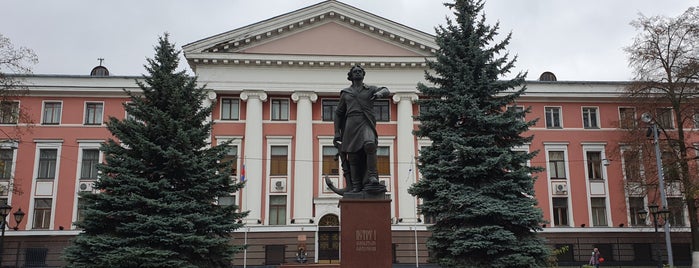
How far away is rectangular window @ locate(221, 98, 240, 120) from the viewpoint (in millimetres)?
33062

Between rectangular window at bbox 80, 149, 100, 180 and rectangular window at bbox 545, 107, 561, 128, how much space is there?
83.8 feet

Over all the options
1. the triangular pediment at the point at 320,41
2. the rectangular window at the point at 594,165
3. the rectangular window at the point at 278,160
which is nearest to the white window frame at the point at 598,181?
the rectangular window at the point at 594,165

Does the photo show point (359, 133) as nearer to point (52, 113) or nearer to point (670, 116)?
point (52, 113)

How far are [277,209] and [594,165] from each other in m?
18.3

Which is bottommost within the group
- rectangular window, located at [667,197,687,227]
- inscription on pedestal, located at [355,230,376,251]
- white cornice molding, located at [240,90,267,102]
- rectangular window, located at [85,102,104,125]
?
inscription on pedestal, located at [355,230,376,251]

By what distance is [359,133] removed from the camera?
34.4ft

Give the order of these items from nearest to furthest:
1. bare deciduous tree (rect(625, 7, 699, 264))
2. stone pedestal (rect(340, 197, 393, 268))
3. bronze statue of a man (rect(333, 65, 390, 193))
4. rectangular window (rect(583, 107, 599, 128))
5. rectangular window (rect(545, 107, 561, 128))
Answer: stone pedestal (rect(340, 197, 393, 268))
bronze statue of a man (rect(333, 65, 390, 193))
bare deciduous tree (rect(625, 7, 699, 264))
rectangular window (rect(545, 107, 561, 128))
rectangular window (rect(583, 107, 599, 128))

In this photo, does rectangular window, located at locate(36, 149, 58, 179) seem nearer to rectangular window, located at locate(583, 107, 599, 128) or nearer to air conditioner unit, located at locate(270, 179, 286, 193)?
air conditioner unit, located at locate(270, 179, 286, 193)

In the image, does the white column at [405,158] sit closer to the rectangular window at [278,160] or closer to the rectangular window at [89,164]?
the rectangular window at [278,160]

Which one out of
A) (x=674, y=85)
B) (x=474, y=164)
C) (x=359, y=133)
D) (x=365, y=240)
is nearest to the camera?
(x=365, y=240)

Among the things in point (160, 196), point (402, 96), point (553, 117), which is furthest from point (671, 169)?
point (160, 196)

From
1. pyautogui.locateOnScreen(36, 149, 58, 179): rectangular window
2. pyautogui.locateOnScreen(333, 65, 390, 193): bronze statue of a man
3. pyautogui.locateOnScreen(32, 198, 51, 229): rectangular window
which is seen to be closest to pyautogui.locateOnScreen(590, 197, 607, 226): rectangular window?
pyautogui.locateOnScreen(333, 65, 390, 193): bronze statue of a man

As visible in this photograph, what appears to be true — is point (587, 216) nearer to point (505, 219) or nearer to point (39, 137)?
point (505, 219)

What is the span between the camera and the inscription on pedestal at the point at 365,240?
9.46 m
